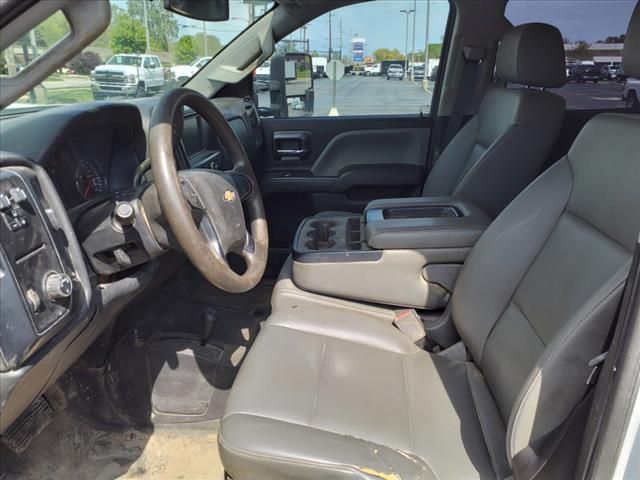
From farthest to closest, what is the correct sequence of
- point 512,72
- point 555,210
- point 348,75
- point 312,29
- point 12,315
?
point 348,75 < point 312,29 < point 512,72 < point 555,210 < point 12,315

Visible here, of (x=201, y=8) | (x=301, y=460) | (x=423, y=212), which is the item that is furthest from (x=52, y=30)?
(x=423, y=212)

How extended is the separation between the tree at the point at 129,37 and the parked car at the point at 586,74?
1747 millimetres

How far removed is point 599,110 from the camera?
2.46 meters

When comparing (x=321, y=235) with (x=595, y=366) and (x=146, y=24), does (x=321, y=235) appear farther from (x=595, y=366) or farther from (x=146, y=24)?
(x=595, y=366)

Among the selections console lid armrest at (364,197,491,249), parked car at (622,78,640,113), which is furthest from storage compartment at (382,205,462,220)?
parked car at (622,78,640,113)

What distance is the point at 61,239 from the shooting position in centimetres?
112

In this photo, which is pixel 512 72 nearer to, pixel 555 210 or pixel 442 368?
pixel 555 210

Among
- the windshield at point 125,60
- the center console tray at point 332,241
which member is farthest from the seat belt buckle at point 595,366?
the windshield at point 125,60

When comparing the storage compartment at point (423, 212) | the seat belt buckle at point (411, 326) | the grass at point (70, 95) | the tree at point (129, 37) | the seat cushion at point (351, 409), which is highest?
the tree at point (129, 37)

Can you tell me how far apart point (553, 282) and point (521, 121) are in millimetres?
1005

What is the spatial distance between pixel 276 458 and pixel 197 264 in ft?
1.36

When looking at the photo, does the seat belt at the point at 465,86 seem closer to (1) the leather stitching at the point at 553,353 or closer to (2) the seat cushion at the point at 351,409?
(2) the seat cushion at the point at 351,409

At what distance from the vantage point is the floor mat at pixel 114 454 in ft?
5.58

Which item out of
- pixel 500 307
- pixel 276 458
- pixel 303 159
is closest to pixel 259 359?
pixel 276 458
